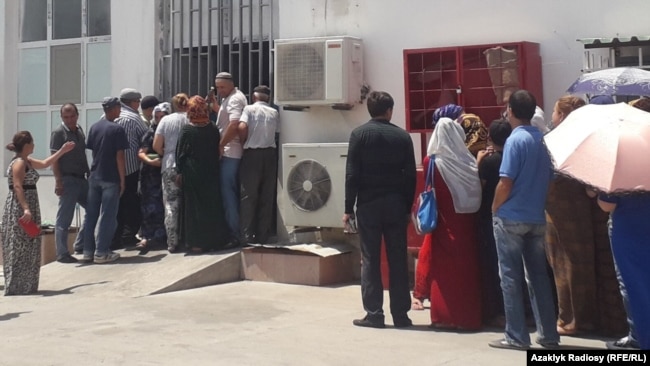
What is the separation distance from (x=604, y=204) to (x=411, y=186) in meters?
1.81

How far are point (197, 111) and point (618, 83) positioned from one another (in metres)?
4.39

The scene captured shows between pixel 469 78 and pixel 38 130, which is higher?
pixel 469 78

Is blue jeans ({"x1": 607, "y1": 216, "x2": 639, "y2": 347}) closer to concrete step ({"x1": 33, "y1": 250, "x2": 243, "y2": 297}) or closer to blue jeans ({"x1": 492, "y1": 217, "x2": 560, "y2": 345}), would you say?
blue jeans ({"x1": 492, "y1": 217, "x2": 560, "y2": 345})

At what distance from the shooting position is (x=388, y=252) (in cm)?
779

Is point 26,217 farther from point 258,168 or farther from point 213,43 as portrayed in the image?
point 213,43

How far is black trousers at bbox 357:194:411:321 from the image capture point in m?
7.69

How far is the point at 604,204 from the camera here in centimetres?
634

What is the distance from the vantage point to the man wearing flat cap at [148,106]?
440 inches

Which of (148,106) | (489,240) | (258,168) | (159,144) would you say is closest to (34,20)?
(148,106)

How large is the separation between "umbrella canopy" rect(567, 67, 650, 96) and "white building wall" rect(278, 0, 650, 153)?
43.8 inches

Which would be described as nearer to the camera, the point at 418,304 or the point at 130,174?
the point at 418,304

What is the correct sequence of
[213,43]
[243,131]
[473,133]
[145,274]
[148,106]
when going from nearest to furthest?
[473,133] → [145,274] → [243,131] → [148,106] → [213,43]

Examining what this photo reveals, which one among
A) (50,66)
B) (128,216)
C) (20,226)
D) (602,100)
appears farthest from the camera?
(50,66)

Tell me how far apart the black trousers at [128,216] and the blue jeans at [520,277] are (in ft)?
17.2
